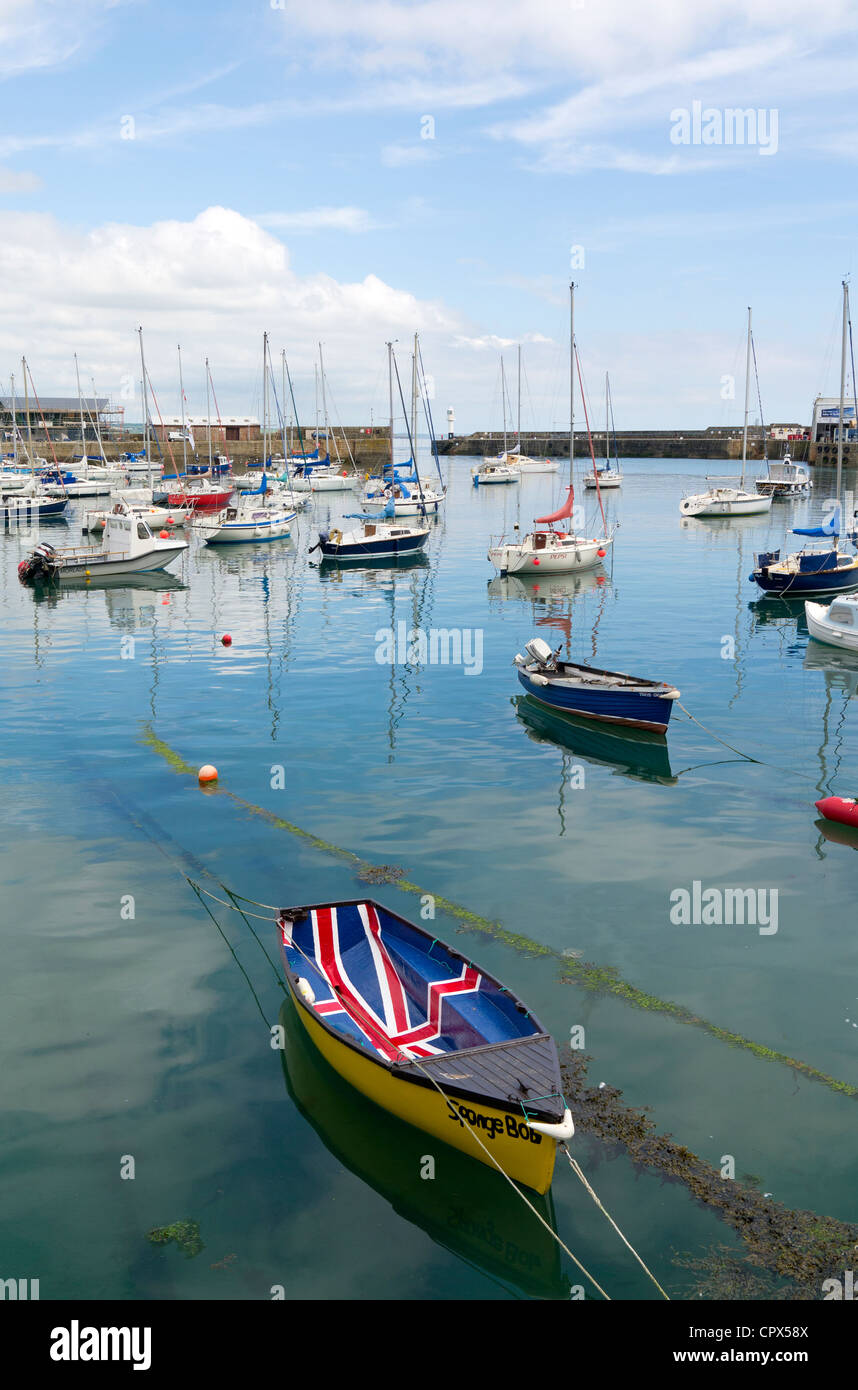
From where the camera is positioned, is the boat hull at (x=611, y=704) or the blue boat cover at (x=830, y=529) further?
the blue boat cover at (x=830, y=529)

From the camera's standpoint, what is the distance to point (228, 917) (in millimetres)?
16250

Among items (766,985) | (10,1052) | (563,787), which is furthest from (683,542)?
(10,1052)

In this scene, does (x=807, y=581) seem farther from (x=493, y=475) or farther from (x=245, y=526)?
(x=493, y=475)

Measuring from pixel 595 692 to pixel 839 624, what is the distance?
13614 mm

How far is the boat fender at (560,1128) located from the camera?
370 inches

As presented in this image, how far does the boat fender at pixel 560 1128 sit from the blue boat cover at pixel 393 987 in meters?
1.83

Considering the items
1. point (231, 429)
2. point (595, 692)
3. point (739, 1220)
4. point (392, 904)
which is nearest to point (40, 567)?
point (595, 692)

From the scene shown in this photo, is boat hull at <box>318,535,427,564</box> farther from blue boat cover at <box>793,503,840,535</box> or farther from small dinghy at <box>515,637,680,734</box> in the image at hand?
small dinghy at <box>515,637,680,734</box>

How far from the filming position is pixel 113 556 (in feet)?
177

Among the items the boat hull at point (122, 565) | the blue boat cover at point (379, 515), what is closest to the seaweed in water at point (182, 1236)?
the boat hull at point (122, 565)

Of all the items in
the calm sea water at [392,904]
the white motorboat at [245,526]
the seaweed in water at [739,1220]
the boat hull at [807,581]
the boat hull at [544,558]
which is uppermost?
the white motorboat at [245,526]

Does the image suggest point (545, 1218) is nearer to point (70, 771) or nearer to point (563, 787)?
point (563, 787)

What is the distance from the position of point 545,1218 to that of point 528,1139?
3.06ft

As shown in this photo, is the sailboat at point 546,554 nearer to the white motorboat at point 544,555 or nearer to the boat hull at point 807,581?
Result: the white motorboat at point 544,555
